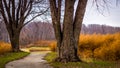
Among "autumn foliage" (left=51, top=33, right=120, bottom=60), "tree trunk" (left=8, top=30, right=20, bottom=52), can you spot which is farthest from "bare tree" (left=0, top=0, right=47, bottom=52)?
"autumn foliage" (left=51, top=33, right=120, bottom=60)

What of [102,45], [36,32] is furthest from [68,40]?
[36,32]

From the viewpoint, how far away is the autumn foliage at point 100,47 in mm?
23062

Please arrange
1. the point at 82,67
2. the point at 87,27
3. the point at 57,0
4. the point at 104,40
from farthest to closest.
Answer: the point at 87,27 < the point at 104,40 < the point at 57,0 < the point at 82,67

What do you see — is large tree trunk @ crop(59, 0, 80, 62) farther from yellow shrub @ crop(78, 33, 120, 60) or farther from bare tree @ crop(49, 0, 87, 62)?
yellow shrub @ crop(78, 33, 120, 60)

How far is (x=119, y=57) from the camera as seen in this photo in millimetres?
23281

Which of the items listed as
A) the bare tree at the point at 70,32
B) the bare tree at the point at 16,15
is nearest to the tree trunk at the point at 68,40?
the bare tree at the point at 70,32

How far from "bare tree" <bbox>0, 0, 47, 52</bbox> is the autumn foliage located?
10104 millimetres

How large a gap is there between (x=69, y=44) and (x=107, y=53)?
435 centimetres

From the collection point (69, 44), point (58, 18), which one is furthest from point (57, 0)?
point (69, 44)

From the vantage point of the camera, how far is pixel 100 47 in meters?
Answer: 25.5

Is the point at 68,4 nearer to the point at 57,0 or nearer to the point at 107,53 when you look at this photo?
the point at 57,0

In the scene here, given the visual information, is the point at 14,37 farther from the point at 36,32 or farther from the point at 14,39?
the point at 36,32

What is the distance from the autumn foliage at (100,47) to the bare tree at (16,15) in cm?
1010

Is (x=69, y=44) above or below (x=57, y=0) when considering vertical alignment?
below
